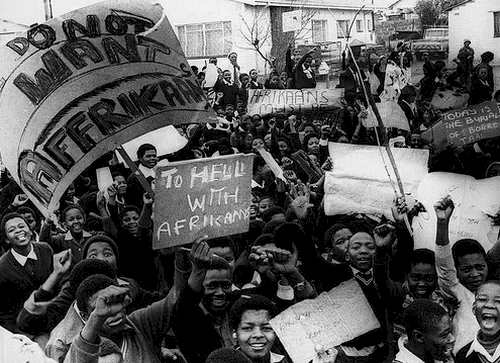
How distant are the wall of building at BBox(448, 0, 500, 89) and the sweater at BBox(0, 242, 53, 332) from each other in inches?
96.0

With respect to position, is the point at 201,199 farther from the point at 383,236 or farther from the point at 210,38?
the point at 383,236

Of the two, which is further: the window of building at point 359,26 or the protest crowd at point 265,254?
the window of building at point 359,26

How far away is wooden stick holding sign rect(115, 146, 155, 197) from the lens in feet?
13.2

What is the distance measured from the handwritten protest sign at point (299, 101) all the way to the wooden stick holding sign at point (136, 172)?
2.38 ft

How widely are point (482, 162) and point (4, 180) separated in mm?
2558

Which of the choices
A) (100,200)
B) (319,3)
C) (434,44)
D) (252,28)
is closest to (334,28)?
(319,3)

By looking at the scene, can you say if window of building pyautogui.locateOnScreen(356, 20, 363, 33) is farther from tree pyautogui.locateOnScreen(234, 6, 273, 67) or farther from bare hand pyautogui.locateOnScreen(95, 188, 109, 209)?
bare hand pyautogui.locateOnScreen(95, 188, 109, 209)

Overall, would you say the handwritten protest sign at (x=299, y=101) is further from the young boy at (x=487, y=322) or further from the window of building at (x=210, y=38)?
the young boy at (x=487, y=322)

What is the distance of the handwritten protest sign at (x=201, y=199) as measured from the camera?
3.96 meters

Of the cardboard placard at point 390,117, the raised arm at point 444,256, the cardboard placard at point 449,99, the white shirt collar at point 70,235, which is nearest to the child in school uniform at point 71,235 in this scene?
the white shirt collar at point 70,235

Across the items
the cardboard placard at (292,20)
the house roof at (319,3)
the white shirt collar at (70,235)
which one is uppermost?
the house roof at (319,3)

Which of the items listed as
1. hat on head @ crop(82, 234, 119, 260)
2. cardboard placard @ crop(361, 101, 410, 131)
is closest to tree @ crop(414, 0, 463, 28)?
cardboard placard @ crop(361, 101, 410, 131)

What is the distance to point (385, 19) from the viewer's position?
4.51 m

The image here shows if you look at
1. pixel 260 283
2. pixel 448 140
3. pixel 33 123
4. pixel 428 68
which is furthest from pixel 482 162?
pixel 33 123
